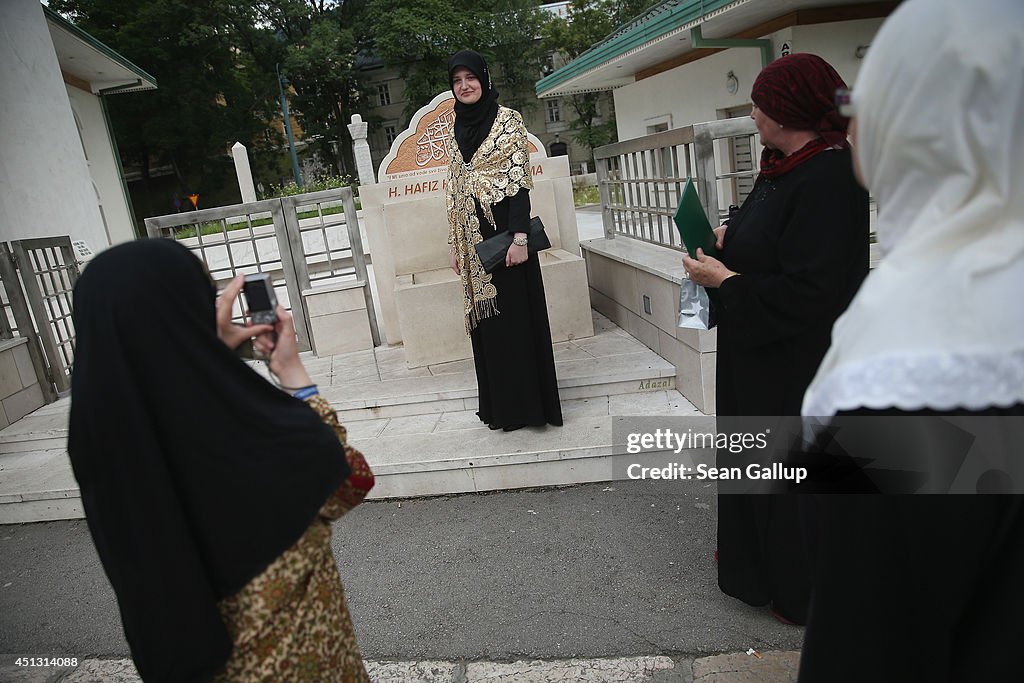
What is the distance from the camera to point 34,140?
26.8ft

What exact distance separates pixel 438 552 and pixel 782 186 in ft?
7.83

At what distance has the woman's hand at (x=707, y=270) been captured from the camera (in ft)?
8.10

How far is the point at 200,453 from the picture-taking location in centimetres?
138

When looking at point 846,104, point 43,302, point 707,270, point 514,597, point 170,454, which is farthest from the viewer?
point 43,302

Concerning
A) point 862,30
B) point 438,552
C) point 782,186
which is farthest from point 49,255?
point 862,30

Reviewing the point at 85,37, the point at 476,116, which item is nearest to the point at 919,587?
the point at 476,116

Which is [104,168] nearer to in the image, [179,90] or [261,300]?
[261,300]

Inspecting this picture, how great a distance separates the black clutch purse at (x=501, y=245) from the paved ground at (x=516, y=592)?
1.34 metres

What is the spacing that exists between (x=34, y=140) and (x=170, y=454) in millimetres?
8727

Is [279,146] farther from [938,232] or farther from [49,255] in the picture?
[938,232]

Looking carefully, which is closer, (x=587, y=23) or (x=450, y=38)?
(x=587, y=23)

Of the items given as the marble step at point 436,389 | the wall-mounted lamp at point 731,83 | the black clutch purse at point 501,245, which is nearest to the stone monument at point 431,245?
the marble step at point 436,389

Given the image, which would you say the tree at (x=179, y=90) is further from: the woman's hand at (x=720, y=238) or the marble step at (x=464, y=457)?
the woman's hand at (x=720, y=238)

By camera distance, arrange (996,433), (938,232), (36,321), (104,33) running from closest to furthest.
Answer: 1. (938,232)
2. (996,433)
3. (36,321)
4. (104,33)
